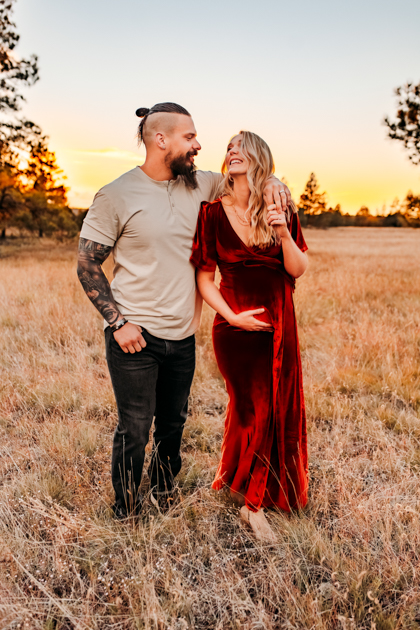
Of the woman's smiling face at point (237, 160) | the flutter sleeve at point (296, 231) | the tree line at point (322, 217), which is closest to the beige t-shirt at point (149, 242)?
the woman's smiling face at point (237, 160)

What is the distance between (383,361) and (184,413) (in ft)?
10.6

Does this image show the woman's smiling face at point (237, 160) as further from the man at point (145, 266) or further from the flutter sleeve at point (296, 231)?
the flutter sleeve at point (296, 231)

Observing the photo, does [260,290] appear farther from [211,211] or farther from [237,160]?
[237,160]

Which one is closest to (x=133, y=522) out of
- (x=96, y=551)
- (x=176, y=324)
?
(x=96, y=551)

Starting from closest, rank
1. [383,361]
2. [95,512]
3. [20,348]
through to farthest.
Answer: [95,512]
[383,361]
[20,348]

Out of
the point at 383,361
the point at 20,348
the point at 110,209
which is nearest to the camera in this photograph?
the point at 110,209

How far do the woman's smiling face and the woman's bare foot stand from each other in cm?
204

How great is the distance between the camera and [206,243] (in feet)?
7.43

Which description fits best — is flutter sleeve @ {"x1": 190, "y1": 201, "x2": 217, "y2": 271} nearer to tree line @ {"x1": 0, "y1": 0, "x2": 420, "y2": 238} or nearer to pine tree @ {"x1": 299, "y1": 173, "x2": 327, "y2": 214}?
Answer: tree line @ {"x1": 0, "y1": 0, "x2": 420, "y2": 238}

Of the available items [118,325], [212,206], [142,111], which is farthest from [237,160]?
[118,325]

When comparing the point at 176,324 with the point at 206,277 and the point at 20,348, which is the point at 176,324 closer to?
the point at 206,277

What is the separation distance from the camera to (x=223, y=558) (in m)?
2.23

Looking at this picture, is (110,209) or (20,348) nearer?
(110,209)

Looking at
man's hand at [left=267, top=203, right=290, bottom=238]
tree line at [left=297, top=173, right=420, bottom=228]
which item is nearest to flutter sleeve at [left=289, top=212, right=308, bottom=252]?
man's hand at [left=267, top=203, right=290, bottom=238]
